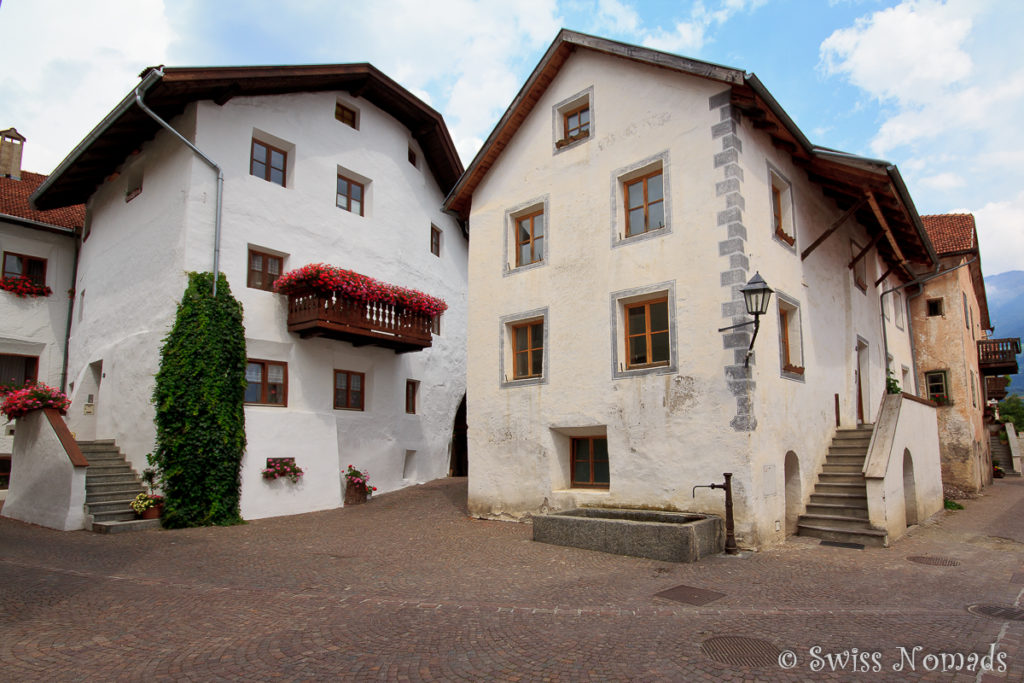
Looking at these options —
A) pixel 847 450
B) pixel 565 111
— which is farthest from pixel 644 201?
pixel 847 450

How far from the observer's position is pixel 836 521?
36.0 feet

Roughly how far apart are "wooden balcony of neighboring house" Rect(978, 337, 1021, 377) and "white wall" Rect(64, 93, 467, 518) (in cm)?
2310

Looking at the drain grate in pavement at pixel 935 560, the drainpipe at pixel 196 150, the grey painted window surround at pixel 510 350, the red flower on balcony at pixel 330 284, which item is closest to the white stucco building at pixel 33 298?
the drainpipe at pixel 196 150

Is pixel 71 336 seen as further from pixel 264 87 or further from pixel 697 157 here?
pixel 697 157

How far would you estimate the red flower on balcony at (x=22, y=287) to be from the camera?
59.7 feet

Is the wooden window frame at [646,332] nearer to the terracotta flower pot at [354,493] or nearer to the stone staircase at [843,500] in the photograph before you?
the stone staircase at [843,500]

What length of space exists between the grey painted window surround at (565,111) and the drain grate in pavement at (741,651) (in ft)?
33.7

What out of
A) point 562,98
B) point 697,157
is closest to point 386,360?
point 562,98

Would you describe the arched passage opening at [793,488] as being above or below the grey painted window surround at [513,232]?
below

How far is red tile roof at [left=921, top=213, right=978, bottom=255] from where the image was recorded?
20.7 meters

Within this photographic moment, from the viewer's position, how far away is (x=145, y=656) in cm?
533

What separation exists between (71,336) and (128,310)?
190 inches

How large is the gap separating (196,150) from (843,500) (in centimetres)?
1536

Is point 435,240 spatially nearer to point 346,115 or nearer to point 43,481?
point 346,115
